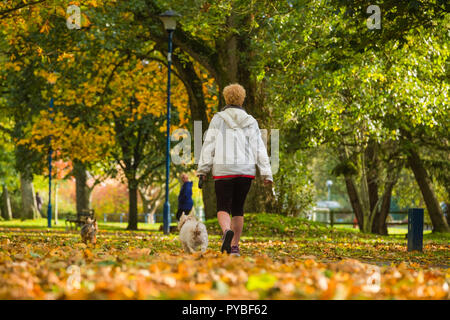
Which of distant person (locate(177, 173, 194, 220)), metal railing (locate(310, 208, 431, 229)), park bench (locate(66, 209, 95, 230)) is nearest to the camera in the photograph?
distant person (locate(177, 173, 194, 220))

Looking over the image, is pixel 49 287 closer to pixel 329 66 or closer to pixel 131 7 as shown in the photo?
pixel 329 66

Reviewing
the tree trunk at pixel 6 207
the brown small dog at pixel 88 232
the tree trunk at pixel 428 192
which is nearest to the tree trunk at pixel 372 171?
the tree trunk at pixel 428 192

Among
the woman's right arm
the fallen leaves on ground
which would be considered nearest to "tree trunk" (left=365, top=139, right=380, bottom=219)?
the woman's right arm

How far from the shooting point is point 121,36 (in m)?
19.1

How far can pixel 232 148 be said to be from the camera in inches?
305

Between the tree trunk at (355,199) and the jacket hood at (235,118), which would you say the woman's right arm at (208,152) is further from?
the tree trunk at (355,199)

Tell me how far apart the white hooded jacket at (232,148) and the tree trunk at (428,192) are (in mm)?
17309

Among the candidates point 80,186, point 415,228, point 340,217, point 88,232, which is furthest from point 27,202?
point 340,217

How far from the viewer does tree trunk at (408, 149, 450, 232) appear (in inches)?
952

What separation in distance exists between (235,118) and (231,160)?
0.56 meters

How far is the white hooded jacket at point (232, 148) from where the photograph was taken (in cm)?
771

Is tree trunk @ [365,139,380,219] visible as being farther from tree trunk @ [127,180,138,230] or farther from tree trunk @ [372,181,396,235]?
tree trunk @ [127,180,138,230]

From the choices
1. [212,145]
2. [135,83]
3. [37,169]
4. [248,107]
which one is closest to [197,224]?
[212,145]

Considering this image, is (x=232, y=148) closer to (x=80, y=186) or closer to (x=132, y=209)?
(x=132, y=209)
